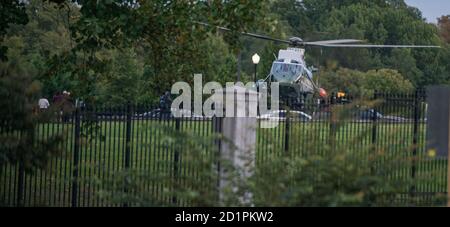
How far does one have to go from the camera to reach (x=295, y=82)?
5769 centimetres

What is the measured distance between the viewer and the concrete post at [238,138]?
7.58 meters

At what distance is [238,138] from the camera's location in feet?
30.7

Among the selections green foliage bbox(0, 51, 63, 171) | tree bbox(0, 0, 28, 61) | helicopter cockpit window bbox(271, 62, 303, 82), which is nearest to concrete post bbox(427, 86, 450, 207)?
green foliage bbox(0, 51, 63, 171)

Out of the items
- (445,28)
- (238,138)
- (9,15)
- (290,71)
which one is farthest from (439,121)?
(445,28)

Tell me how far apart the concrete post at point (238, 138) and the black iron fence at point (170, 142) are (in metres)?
0.22

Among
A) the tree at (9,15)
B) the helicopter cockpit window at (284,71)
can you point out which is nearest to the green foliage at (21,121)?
the tree at (9,15)

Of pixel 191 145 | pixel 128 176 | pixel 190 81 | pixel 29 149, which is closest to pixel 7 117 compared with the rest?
pixel 29 149

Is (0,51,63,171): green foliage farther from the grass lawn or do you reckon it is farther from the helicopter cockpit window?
the helicopter cockpit window

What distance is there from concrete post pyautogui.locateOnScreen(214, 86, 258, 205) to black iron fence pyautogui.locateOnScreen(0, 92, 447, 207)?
0.22m

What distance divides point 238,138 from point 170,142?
1662 mm

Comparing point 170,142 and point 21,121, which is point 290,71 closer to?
point 21,121

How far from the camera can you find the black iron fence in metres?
8.10
